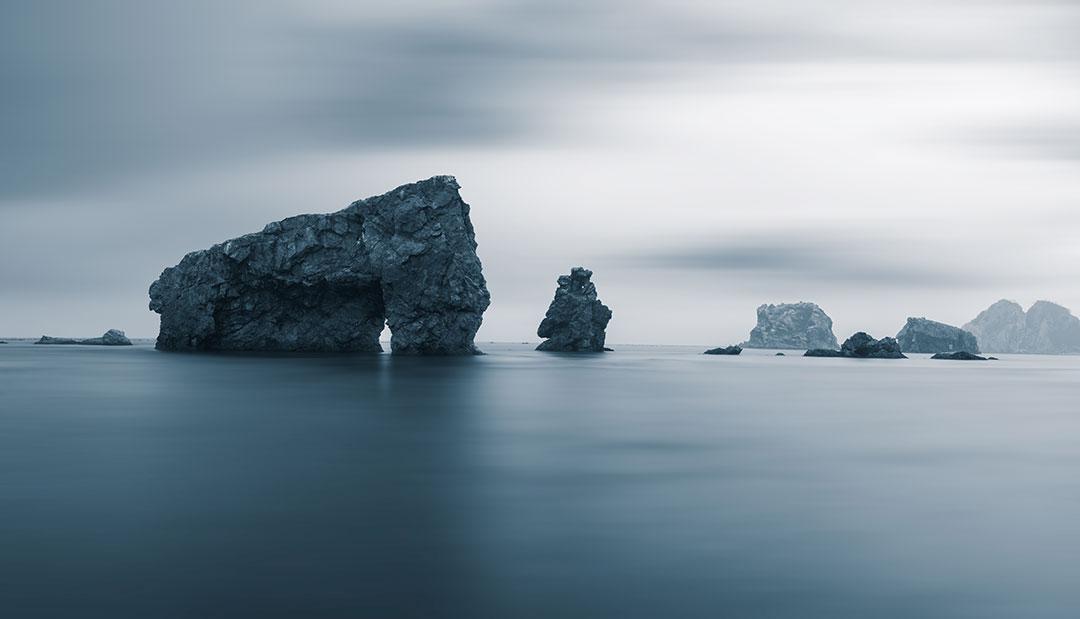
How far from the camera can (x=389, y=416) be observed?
27141 mm

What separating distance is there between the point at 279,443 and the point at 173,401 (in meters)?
14.7

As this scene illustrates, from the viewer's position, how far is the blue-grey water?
815 cm

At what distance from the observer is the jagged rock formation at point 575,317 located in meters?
128

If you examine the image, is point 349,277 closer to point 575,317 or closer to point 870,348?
point 575,317

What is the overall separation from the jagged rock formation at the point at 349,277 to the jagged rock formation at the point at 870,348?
8792cm

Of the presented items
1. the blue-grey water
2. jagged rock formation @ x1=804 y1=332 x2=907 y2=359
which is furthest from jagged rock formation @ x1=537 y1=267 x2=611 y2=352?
the blue-grey water

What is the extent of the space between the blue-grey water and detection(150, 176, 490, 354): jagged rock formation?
6019 centimetres

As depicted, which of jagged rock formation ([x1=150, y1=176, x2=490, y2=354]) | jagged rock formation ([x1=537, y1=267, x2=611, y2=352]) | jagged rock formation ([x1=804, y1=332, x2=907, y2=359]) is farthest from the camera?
jagged rock formation ([x1=804, y1=332, x2=907, y2=359])

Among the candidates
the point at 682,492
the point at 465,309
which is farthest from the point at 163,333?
the point at 682,492

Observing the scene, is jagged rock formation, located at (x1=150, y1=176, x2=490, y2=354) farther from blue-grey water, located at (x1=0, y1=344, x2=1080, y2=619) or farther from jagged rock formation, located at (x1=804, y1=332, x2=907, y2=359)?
jagged rock formation, located at (x1=804, y1=332, x2=907, y2=359)

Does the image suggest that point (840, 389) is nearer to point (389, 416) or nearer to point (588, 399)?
point (588, 399)

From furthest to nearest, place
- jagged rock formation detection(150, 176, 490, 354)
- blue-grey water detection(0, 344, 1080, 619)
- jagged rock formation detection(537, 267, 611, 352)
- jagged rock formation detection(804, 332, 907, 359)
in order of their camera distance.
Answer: jagged rock formation detection(804, 332, 907, 359), jagged rock formation detection(537, 267, 611, 352), jagged rock formation detection(150, 176, 490, 354), blue-grey water detection(0, 344, 1080, 619)

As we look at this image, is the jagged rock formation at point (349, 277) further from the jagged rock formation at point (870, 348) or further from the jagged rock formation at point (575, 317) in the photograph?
the jagged rock formation at point (870, 348)

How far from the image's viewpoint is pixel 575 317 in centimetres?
13000
